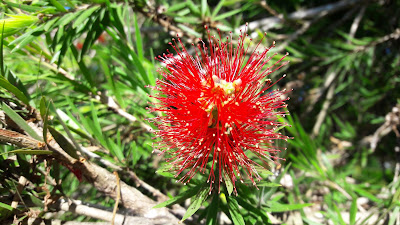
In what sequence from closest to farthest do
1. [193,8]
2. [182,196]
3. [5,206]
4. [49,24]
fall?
[5,206]
[182,196]
[49,24]
[193,8]

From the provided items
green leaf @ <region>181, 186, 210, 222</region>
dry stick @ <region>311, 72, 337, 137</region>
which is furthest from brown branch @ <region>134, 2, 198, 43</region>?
dry stick @ <region>311, 72, 337, 137</region>

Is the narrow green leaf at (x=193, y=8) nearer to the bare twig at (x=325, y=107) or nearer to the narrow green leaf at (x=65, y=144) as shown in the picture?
the narrow green leaf at (x=65, y=144)

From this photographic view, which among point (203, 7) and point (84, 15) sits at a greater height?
point (203, 7)

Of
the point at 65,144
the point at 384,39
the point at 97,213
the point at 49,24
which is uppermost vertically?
the point at 384,39

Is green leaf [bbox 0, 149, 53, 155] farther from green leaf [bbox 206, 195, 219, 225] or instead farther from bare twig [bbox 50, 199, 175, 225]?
green leaf [bbox 206, 195, 219, 225]

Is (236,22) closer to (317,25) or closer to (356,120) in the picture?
(317,25)

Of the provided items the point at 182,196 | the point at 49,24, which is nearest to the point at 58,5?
the point at 49,24

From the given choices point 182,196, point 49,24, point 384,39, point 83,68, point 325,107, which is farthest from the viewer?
point 325,107

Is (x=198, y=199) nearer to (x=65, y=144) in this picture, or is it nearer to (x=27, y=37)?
(x=65, y=144)
